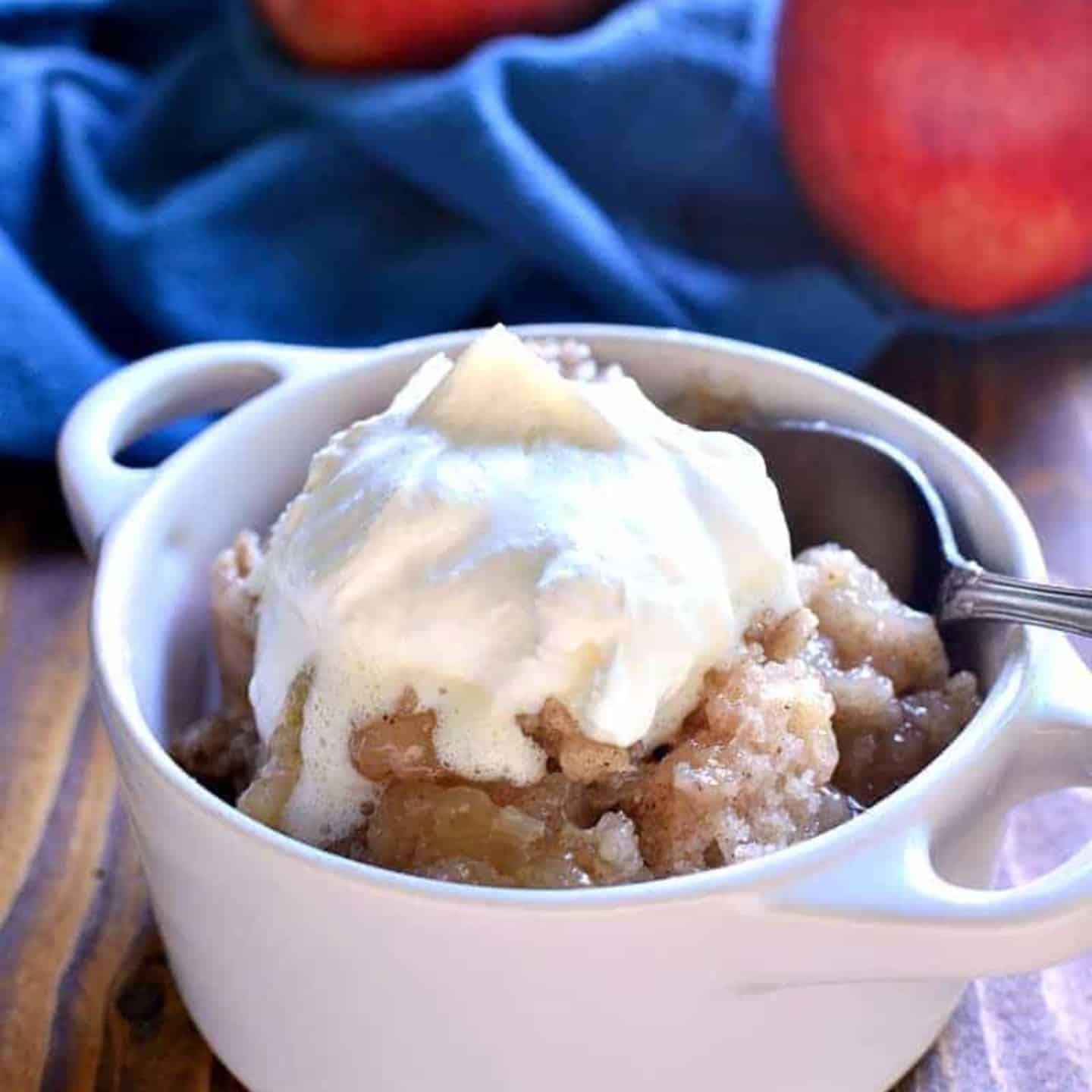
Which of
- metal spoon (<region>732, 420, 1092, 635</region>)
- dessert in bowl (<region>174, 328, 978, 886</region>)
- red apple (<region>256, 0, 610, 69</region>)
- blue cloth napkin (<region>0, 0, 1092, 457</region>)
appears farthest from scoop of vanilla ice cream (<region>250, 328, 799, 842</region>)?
red apple (<region>256, 0, 610, 69</region>)

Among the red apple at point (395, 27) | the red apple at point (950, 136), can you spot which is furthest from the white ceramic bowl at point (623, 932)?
the red apple at point (395, 27)

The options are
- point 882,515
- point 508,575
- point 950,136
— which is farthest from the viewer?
point 950,136

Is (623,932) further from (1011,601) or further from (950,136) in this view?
(950,136)

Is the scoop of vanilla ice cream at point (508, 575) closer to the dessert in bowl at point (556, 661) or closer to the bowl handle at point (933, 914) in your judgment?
the dessert in bowl at point (556, 661)

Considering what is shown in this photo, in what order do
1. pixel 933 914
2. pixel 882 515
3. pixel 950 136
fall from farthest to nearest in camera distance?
pixel 950 136 < pixel 882 515 < pixel 933 914

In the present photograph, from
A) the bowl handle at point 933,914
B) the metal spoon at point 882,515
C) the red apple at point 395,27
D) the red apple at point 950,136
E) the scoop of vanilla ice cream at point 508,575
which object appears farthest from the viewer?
the red apple at point 395,27

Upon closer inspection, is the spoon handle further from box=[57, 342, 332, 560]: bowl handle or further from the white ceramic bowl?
box=[57, 342, 332, 560]: bowl handle

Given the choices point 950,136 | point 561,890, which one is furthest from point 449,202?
point 561,890
